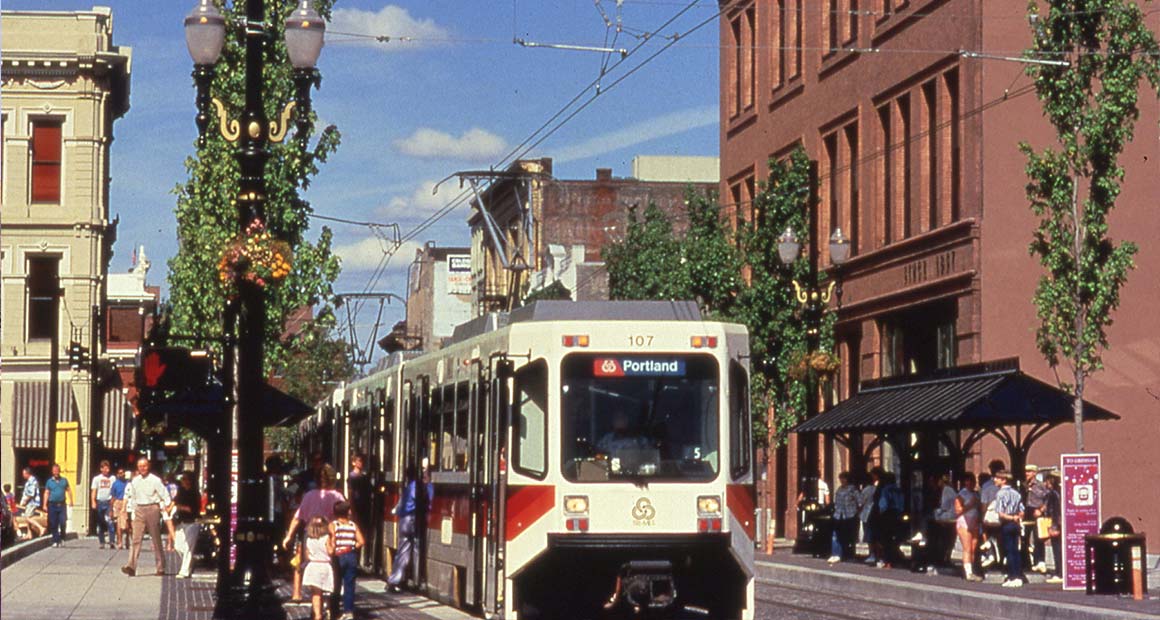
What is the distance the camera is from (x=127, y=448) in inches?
2421

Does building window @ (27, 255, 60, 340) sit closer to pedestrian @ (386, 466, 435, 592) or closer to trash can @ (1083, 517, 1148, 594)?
pedestrian @ (386, 466, 435, 592)

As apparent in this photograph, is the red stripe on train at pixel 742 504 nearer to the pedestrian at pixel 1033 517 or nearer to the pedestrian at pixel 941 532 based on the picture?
the pedestrian at pixel 1033 517

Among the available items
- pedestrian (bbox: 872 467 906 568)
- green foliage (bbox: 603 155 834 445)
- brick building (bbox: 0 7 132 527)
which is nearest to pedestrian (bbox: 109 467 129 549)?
brick building (bbox: 0 7 132 527)

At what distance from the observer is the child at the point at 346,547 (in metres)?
18.9

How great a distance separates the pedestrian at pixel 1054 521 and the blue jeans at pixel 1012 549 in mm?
967

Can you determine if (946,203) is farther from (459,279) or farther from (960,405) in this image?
(459,279)

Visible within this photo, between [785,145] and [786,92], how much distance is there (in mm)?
1394

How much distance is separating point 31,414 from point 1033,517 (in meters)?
34.1

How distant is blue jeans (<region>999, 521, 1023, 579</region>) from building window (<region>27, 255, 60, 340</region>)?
35614mm

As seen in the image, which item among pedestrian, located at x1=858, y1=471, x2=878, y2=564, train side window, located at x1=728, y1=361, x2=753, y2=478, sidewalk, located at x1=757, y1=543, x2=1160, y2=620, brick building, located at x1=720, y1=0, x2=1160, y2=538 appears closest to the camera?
train side window, located at x1=728, y1=361, x2=753, y2=478

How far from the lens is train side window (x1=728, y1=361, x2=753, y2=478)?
1788 centimetres

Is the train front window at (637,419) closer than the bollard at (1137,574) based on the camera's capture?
Yes

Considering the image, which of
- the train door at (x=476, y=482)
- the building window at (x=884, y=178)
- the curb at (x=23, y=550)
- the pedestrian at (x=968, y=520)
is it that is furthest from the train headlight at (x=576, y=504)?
the building window at (x=884, y=178)

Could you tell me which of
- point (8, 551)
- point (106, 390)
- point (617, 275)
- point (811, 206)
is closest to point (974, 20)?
point (811, 206)
